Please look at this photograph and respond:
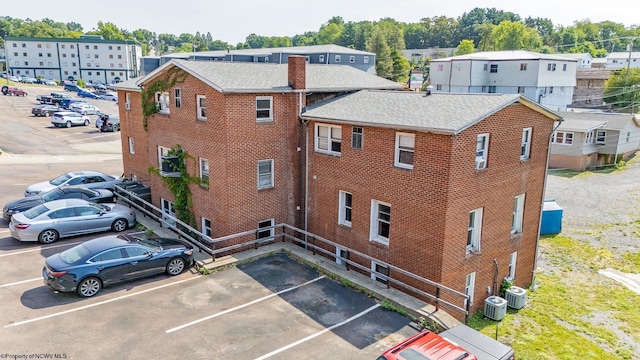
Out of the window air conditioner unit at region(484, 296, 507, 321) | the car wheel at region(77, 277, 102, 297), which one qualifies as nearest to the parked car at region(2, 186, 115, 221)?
the car wheel at region(77, 277, 102, 297)

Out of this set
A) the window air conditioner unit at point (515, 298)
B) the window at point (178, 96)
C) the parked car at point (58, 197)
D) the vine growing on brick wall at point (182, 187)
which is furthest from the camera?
the parked car at point (58, 197)

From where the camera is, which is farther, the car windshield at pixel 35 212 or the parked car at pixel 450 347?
the car windshield at pixel 35 212

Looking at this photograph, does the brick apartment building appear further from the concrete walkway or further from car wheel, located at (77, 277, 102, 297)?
car wheel, located at (77, 277, 102, 297)

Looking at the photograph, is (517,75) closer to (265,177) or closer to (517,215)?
(517,215)

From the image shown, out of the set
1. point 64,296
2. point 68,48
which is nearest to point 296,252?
point 64,296

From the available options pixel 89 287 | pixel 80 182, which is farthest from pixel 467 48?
pixel 89 287

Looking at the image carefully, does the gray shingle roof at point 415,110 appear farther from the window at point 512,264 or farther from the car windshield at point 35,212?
the car windshield at point 35,212

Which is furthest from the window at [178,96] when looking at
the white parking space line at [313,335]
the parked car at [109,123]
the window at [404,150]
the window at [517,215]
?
the parked car at [109,123]
